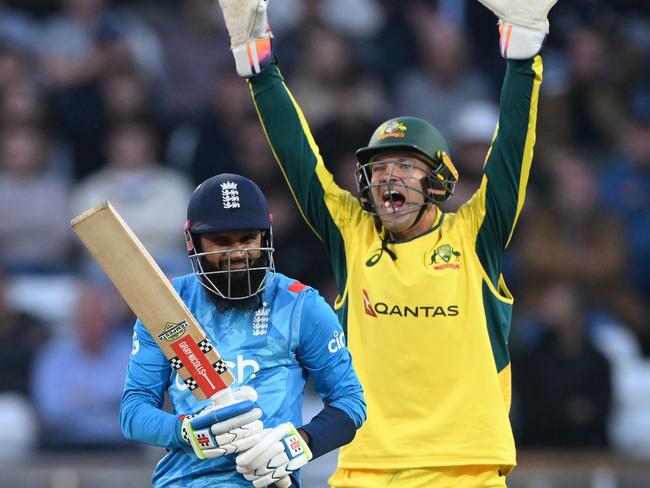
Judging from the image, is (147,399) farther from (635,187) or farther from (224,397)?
(635,187)

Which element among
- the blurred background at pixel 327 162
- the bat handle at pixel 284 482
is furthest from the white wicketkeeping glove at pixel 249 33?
the blurred background at pixel 327 162

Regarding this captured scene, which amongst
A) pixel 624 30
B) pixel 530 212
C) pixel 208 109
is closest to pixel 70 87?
pixel 208 109

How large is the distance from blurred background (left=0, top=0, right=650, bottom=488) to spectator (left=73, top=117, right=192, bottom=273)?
13 mm

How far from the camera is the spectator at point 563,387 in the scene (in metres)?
8.34

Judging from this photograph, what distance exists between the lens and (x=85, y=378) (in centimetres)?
856

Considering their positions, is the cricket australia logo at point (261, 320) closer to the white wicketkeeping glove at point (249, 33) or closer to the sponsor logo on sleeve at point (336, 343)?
the sponsor logo on sleeve at point (336, 343)

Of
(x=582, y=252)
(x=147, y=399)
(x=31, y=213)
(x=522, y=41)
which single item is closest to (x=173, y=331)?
(x=147, y=399)

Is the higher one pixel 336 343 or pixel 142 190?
pixel 336 343

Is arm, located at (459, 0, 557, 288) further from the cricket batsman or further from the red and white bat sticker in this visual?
the red and white bat sticker

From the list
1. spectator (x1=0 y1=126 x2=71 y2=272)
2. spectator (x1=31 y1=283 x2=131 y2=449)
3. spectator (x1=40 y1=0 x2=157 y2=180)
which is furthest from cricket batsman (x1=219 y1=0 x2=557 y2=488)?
spectator (x1=40 y1=0 x2=157 y2=180)

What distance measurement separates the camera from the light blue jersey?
3.80m

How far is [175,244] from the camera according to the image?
9109 mm

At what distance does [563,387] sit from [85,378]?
116 inches

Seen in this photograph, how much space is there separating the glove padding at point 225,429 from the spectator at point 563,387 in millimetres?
4895
